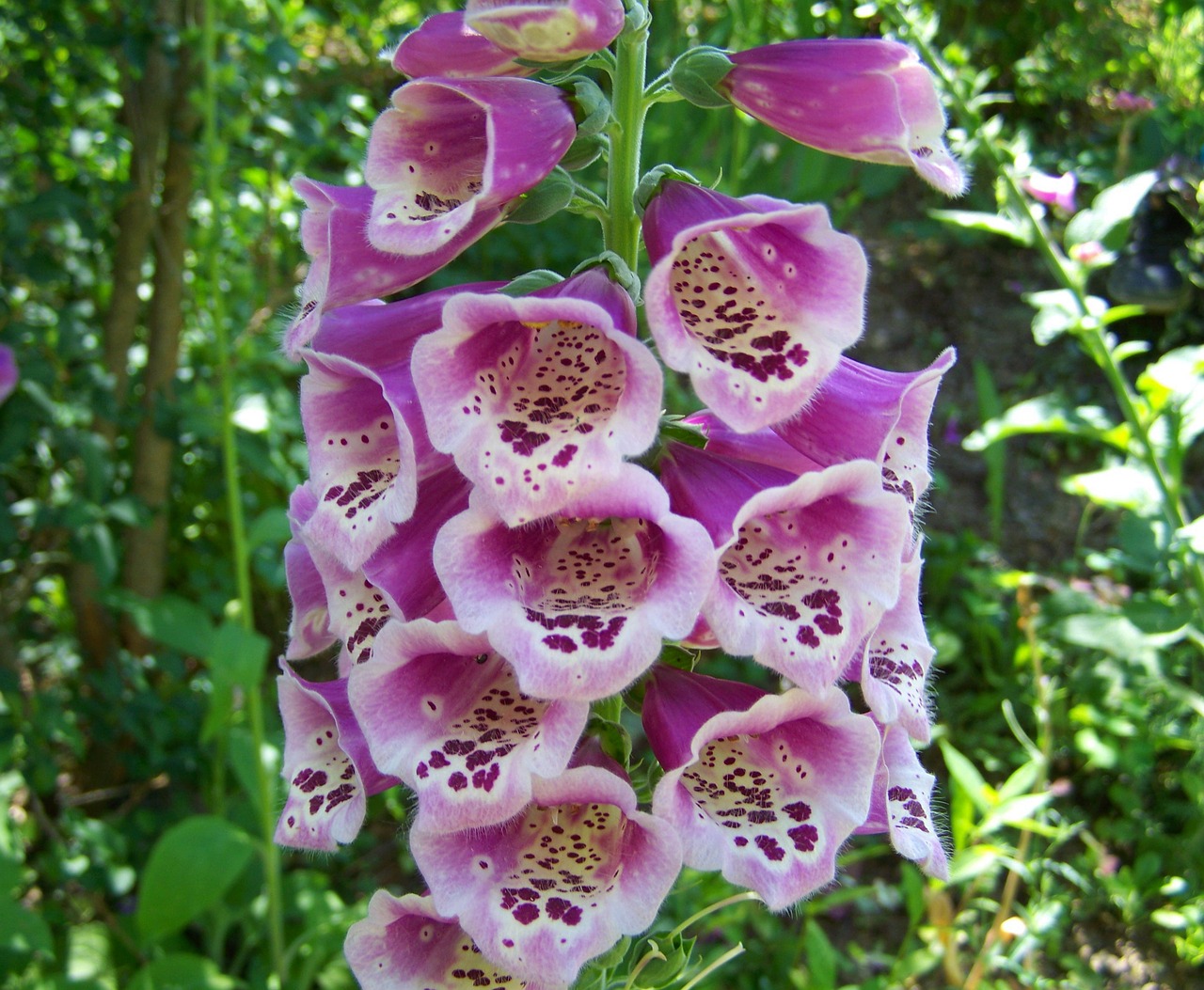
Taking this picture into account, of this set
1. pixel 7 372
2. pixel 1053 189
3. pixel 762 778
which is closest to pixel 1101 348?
pixel 1053 189

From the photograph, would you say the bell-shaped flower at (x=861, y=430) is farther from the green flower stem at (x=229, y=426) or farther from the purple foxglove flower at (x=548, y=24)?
the green flower stem at (x=229, y=426)

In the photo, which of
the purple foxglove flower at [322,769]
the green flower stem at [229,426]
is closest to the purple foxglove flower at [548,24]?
the purple foxglove flower at [322,769]

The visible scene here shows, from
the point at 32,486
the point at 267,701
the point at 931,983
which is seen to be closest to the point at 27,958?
the point at 267,701

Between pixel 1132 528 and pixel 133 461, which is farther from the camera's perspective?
pixel 133 461

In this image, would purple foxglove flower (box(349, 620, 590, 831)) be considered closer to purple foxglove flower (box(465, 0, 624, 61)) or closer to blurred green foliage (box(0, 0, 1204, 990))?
purple foxglove flower (box(465, 0, 624, 61))

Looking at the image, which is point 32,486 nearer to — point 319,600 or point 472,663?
point 319,600

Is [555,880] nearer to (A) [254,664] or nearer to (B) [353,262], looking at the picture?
(B) [353,262]
